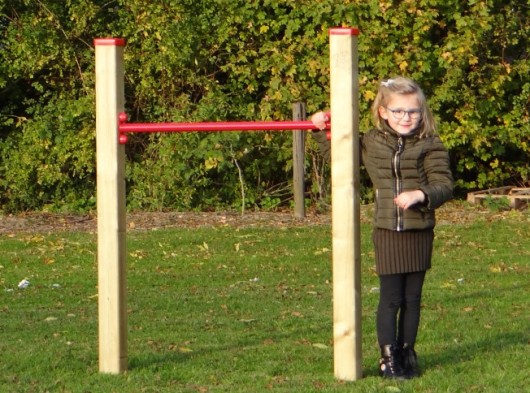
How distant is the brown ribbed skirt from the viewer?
662 centimetres

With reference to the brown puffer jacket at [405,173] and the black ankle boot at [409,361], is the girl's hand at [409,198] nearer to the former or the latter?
the brown puffer jacket at [405,173]

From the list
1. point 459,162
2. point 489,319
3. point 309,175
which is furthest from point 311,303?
point 459,162

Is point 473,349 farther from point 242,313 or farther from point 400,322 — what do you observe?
point 242,313

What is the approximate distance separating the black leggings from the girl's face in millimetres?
764

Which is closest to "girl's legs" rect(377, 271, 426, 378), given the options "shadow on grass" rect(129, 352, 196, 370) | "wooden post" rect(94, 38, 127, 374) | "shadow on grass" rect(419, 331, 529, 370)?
"shadow on grass" rect(419, 331, 529, 370)

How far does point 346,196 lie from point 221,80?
1259 cm

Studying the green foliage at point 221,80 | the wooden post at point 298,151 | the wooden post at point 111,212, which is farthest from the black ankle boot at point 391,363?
the green foliage at point 221,80

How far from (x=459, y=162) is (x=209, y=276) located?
350 inches

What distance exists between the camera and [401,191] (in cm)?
655

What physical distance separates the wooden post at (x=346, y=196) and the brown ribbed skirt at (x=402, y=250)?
0.13 m

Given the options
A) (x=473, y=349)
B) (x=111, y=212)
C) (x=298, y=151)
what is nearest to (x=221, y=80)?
(x=298, y=151)

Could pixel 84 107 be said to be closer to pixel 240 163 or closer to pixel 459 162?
pixel 240 163

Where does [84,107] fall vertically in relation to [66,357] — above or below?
above

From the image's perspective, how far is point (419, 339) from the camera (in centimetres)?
793
